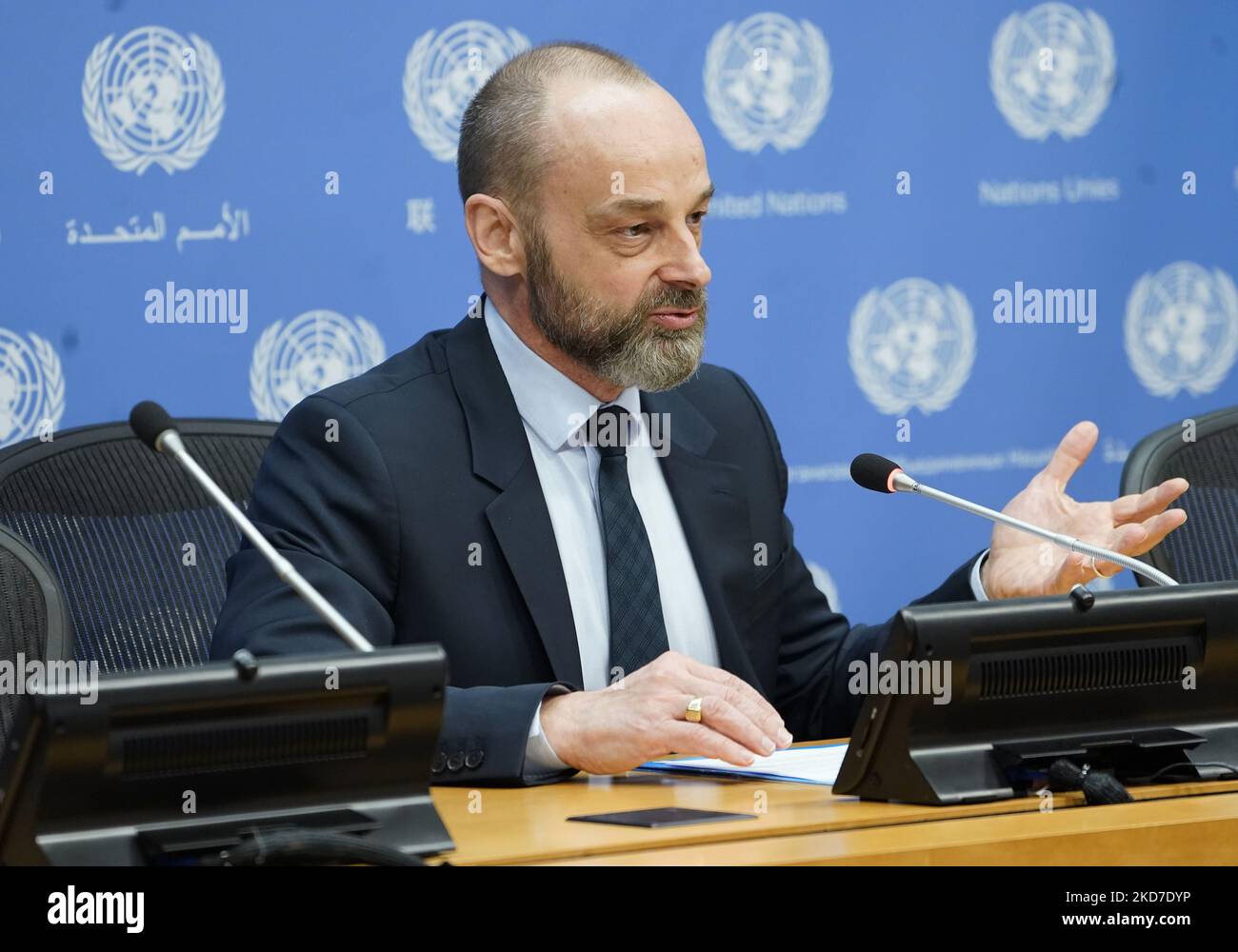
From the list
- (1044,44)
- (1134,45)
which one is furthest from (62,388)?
(1134,45)

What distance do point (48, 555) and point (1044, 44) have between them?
2367 millimetres

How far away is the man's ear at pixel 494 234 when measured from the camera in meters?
2.36

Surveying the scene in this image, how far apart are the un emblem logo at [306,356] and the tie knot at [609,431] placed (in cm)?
66

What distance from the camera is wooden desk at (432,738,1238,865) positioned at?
135cm

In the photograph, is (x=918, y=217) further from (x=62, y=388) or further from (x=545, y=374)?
(x=62, y=388)

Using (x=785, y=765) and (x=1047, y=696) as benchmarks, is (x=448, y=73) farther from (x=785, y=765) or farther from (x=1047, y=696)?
(x=1047, y=696)

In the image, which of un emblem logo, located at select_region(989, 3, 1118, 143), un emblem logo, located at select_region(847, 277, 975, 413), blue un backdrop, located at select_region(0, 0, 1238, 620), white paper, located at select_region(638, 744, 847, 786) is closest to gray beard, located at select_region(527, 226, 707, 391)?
white paper, located at select_region(638, 744, 847, 786)

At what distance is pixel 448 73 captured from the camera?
2883mm

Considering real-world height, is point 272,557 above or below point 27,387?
below

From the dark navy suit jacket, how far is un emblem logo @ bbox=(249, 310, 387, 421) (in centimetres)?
53

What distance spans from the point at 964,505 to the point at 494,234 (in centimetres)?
96

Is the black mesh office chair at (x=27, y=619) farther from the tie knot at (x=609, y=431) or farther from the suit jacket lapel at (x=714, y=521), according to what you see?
the suit jacket lapel at (x=714, y=521)

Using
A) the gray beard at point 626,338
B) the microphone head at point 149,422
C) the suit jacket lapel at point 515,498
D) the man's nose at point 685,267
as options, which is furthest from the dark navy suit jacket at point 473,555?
the microphone head at point 149,422

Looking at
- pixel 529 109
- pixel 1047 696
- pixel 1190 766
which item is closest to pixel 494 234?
pixel 529 109
